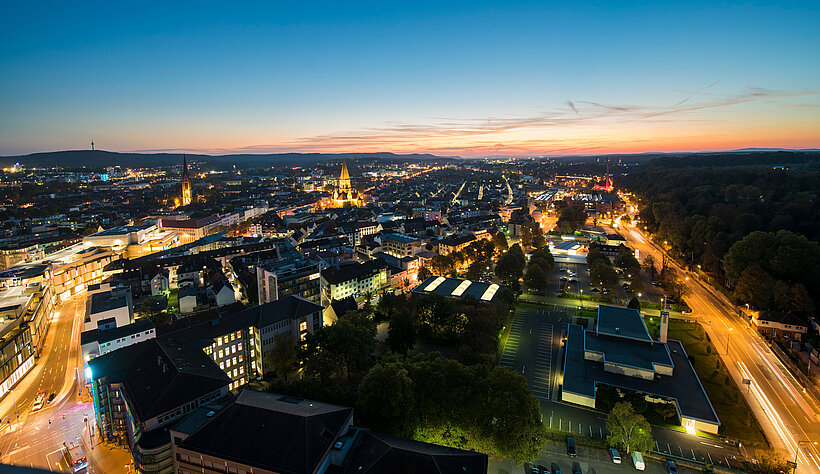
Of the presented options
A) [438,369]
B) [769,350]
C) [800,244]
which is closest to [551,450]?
[438,369]

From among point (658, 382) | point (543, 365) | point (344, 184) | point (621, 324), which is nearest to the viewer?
point (658, 382)

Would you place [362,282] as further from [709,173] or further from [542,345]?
[709,173]

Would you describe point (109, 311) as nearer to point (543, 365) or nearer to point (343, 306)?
point (343, 306)

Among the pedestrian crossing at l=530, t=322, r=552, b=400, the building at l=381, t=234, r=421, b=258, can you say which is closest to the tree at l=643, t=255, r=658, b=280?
the pedestrian crossing at l=530, t=322, r=552, b=400

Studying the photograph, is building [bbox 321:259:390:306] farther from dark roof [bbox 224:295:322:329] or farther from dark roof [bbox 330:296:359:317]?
dark roof [bbox 224:295:322:329]

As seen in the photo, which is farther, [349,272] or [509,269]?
[509,269]

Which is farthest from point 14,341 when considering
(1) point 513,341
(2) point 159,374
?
(1) point 513,341
